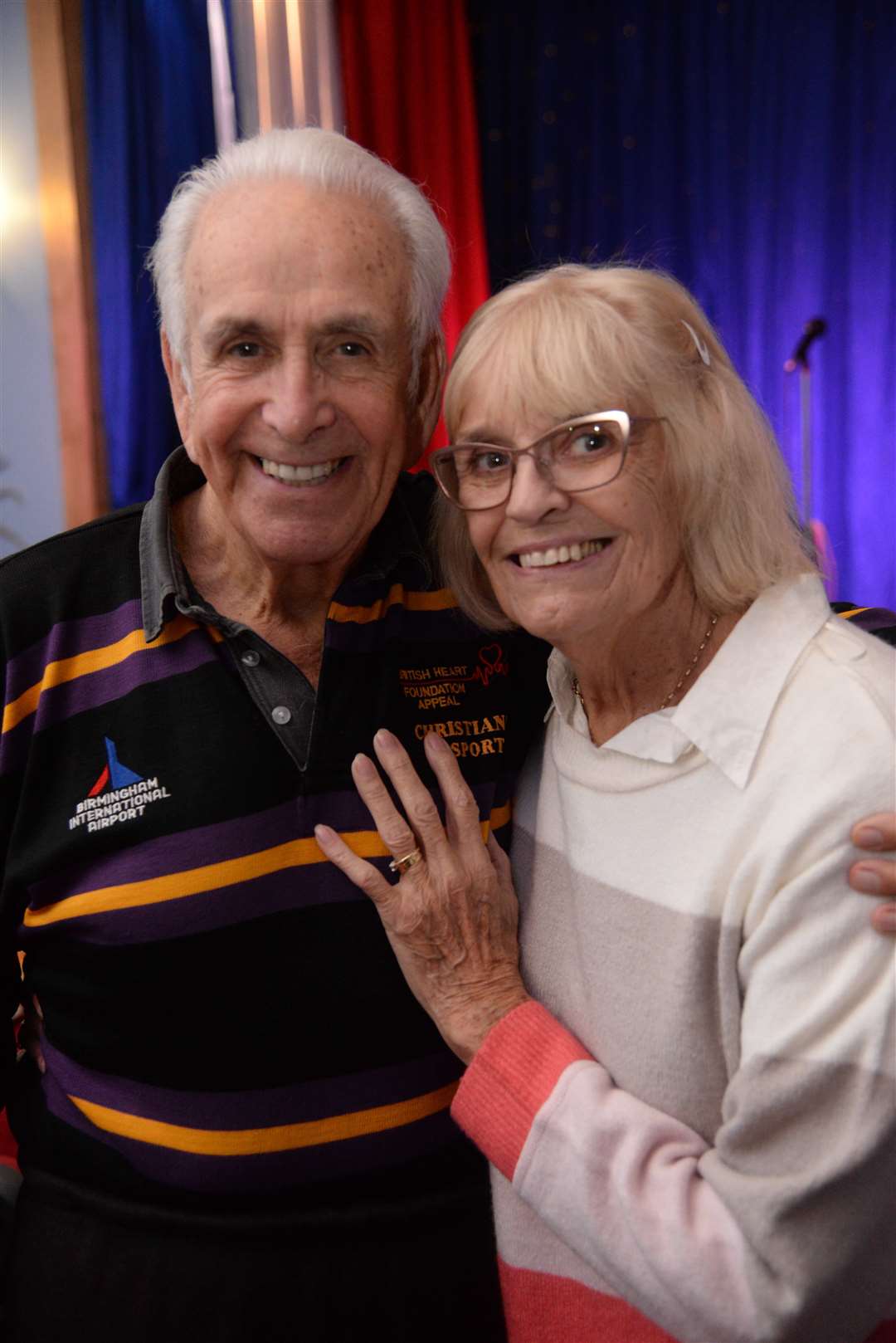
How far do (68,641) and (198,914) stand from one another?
370 millimetres

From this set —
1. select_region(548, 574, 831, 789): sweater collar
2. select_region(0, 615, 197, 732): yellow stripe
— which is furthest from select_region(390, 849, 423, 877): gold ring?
select_region(0, 615, 197, 732): yellow stripe

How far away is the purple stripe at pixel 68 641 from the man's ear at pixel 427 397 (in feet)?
1.38

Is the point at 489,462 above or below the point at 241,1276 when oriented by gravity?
above

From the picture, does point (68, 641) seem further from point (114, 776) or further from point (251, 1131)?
point (251, 1131)

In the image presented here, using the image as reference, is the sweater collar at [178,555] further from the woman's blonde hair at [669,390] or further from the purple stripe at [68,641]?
the woman's blonde hair at [669,390]

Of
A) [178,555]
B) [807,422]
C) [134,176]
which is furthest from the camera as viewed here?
[807,422]

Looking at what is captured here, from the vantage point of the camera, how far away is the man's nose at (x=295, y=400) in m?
1.29

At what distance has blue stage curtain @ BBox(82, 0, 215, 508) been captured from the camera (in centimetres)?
358

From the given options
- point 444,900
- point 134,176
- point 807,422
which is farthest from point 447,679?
point 807,422

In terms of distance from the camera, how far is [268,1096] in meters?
1.27

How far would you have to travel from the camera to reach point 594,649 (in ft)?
4.14

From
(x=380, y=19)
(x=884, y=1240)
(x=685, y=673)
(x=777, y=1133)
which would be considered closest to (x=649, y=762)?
(x=685, y=673)

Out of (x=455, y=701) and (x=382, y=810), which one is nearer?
(x=382, y=810)

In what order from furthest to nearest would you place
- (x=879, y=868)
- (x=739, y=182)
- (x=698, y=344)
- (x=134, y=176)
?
(x=739, y=182) < (x=134, y=176) < (x=698, y=344) < (x=879, y=868)
